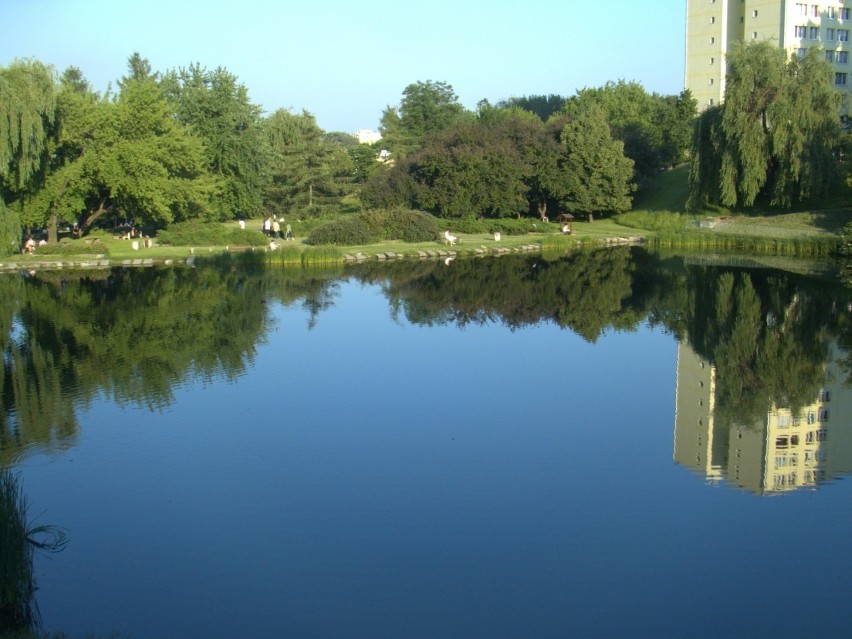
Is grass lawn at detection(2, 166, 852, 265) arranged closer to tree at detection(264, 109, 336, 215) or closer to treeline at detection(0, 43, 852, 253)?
treeline at detection(0, 43, 852, 253)

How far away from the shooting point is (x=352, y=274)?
3250cm

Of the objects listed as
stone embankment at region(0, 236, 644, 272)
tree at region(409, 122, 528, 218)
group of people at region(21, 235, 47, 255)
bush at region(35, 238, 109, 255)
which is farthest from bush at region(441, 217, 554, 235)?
group of people at region(21, 235, 47, 255)

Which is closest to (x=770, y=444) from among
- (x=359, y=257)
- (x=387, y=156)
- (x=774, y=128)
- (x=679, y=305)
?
(x=679, y=305)

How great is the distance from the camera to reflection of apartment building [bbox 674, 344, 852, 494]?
11523 mm

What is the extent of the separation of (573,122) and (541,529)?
1693 inches

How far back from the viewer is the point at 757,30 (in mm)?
68062

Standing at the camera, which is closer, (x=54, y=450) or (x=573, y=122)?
(x=54, y=450)

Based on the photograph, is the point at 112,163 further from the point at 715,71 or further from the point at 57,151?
the point at 715,71

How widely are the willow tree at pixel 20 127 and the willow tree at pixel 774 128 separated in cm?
2872

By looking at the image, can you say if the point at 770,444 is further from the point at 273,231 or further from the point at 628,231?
the point at 628,231

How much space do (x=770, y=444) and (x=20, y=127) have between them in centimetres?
3051

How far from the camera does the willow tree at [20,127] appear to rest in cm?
3359

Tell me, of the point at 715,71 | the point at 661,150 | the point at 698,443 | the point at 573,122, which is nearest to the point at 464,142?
the point at 573,122

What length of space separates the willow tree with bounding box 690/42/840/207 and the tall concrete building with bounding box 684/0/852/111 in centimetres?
2418
